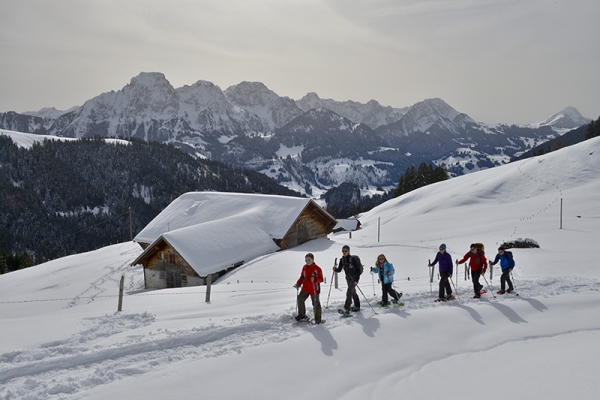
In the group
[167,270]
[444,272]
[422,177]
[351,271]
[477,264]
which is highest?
[422,177]

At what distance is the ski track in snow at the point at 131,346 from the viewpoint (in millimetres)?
6953

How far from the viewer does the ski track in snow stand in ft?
22.8

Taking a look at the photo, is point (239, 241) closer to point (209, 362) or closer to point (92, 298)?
point (92, 298)

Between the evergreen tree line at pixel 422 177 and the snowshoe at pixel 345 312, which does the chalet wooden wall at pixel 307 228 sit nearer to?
the snowshoe at pixel 345 312

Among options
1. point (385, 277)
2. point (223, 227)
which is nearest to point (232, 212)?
point (223, 227)

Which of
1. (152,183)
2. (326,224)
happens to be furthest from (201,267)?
(152,183)

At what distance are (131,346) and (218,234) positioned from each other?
72.5 feet

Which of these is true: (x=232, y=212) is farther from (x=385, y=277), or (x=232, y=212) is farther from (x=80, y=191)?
(x=80, y=191)

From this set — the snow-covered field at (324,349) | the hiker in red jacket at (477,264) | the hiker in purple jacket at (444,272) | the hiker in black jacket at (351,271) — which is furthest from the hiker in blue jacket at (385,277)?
the hiker in red jacket at (477,264)

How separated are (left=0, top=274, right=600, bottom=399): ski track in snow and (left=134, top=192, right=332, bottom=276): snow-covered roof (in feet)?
54.9

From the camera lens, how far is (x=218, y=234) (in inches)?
1187

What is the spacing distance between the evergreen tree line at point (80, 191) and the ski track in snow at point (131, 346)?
132847mm

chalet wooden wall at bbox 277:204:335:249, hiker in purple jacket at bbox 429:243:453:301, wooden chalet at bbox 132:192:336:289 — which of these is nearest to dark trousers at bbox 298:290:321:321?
hiker in purple jacket at bbox 429:243:453:301

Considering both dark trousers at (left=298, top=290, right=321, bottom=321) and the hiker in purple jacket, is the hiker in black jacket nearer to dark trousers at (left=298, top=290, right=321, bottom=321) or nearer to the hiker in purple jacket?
dark trousers at (left=298, top=290, right=321, bottom=321)
